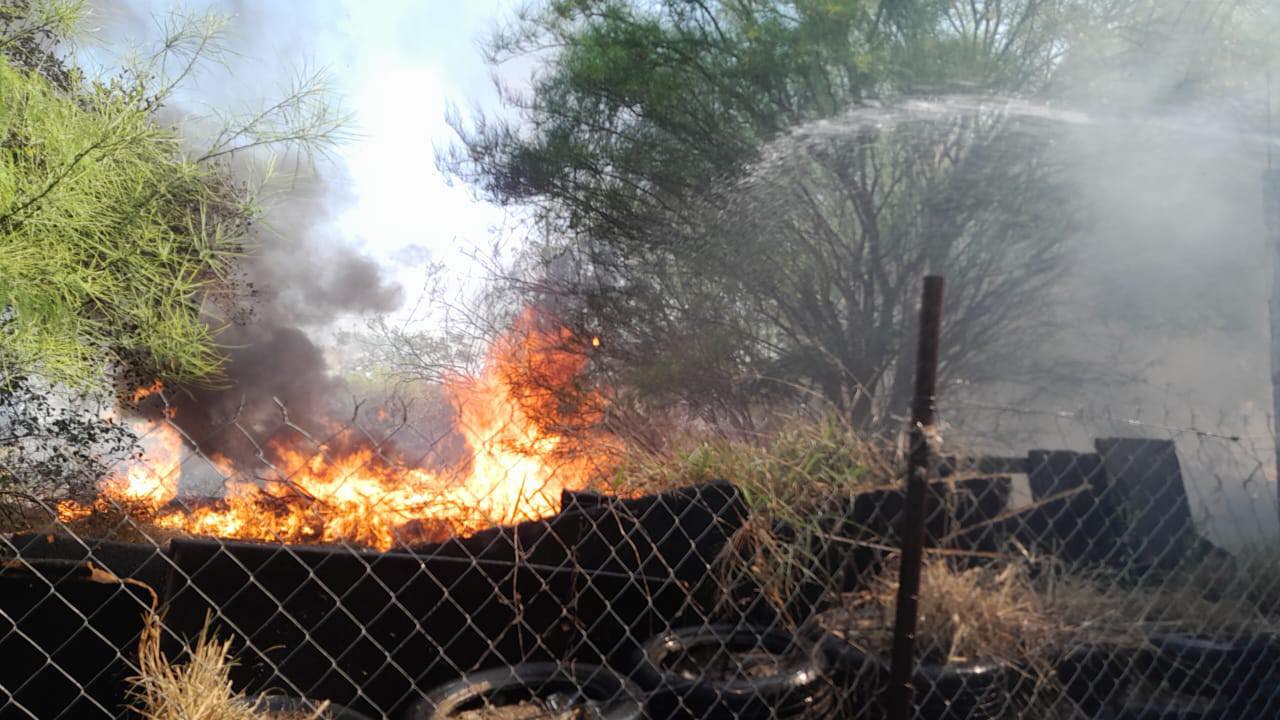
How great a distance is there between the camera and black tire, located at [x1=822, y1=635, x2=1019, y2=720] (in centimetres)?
244

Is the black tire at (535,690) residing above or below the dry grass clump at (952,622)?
above

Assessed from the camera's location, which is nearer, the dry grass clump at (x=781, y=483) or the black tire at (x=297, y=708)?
the black tire at (x=297, y=708)

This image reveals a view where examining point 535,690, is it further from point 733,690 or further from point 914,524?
point 914,524

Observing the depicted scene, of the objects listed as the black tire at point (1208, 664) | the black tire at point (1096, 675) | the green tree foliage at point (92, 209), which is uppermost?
the green tree foliage at point (92, 209)

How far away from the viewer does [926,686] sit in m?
2.48

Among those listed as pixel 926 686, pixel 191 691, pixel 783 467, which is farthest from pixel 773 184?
pixel 191 691

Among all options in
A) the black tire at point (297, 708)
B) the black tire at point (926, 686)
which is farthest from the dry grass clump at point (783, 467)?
the black tire at point (297, 708)

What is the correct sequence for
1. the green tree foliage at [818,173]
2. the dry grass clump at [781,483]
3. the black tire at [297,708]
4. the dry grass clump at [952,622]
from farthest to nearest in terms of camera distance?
1. the green tree foliage at [818,173]
2. the dry grass clump at [781,483]
3. the dry grass clump at [952,622]
4. the black tire at [297,708]

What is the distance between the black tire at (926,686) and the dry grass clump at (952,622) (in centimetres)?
5

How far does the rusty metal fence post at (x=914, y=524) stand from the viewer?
1.97 m

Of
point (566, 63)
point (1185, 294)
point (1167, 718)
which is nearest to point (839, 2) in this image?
point (566, 63)

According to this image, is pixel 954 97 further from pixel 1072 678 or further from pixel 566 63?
pixel 1072 678

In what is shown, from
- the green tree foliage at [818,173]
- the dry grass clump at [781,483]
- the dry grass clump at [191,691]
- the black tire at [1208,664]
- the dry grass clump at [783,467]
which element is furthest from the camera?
the green tree foliage at [818,173]

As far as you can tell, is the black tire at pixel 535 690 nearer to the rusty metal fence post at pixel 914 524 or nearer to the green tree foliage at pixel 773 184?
the rusty metal fence post at pixel 914 524
